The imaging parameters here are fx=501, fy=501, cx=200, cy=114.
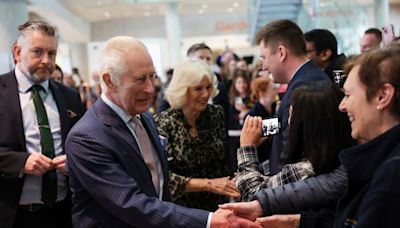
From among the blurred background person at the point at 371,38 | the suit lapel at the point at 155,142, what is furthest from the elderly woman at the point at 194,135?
the blurred background person at the point at 371,38

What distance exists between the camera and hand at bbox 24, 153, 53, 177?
2.52 meters

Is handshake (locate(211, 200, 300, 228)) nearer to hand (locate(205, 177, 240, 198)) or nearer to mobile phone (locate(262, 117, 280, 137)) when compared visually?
mobile phone (locate(262, 117, 280, 137))

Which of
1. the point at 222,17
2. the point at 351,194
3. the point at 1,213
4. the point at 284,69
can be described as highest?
the point at 222,17

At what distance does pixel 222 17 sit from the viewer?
22297mm

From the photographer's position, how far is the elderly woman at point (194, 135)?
3.01 metres

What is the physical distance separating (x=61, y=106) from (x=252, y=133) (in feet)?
3.81

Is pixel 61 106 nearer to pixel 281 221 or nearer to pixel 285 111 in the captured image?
pixel 285 111

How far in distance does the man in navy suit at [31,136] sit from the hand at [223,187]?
81cm

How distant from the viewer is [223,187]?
286cm

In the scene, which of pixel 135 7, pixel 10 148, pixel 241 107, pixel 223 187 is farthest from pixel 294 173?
pixel 135 7

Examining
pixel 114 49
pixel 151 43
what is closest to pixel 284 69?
pixel 114 49

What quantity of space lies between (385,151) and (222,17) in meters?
21.4

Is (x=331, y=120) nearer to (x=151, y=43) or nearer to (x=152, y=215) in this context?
(x=152, y=215)

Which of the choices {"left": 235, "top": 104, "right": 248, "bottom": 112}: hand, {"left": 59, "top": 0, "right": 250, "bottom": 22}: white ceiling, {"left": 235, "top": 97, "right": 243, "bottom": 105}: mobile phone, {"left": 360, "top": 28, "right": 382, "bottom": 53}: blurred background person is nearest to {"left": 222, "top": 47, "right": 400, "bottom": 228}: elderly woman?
{"left": 360, "top": 28, "right": 382, "bottom": 53}: blurred background person
